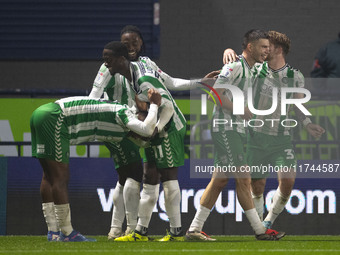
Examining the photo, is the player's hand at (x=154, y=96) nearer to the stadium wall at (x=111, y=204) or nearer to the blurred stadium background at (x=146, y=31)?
the stadium wall at (x=111, y=204)

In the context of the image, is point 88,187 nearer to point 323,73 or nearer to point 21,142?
point 21,142

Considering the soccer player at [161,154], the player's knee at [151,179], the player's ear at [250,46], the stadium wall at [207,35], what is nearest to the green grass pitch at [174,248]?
the soccer player at [161,154]

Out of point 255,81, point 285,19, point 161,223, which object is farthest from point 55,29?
point 255,81

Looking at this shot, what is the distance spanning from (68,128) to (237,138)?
55.4 inches

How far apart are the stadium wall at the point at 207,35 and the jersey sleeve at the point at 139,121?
21.7ft

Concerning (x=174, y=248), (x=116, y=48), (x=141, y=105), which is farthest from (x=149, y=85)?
(x=174, y=248)

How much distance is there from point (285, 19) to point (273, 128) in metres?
6.43

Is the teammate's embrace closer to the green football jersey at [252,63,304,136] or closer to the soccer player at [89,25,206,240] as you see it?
the green football jersey at [252,63,304,136]

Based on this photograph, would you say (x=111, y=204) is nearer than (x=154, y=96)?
No

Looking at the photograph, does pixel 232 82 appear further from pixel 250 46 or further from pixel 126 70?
pixel 126 70

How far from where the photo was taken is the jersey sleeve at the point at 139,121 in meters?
6.60

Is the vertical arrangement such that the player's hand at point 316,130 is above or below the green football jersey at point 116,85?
below

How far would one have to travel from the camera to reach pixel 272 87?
759cm

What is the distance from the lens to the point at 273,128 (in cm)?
746
